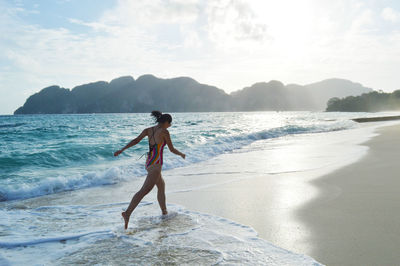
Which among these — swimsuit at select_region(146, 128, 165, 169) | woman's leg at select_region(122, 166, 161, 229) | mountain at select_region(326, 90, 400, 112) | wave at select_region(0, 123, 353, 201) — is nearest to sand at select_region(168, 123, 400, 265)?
woman's leg at select_region(122, 166, 161, 229)

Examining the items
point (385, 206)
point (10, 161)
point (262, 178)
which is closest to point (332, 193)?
point (385, 206)

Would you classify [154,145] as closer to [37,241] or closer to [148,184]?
[148,184]

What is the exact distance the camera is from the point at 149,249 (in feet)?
11.4

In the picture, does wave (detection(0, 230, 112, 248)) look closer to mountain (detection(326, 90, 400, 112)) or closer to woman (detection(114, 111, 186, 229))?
woman (detection(114, 111, 186, 229))

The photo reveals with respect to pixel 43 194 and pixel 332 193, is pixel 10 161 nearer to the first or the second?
pixel 43 194

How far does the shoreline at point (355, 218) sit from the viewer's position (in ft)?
9.98

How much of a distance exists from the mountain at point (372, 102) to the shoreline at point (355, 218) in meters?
130

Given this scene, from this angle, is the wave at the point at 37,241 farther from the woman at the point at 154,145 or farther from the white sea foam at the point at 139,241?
the woman at the point at 154,145

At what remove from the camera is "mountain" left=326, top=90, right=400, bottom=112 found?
119312mm

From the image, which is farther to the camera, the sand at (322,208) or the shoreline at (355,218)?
the sand at (322,208)

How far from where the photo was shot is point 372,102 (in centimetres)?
12775

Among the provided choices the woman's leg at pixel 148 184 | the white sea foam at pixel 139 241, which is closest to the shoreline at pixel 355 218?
the white sea foam at pixel 139 241

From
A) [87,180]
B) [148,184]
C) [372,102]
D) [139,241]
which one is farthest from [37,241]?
[372,102]

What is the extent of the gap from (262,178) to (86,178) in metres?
4.99
